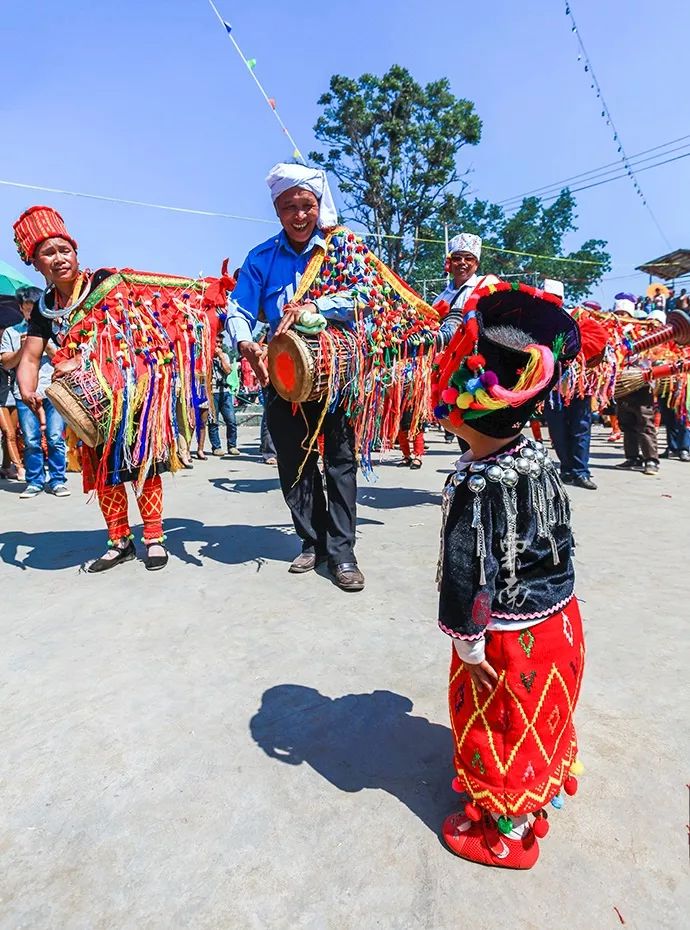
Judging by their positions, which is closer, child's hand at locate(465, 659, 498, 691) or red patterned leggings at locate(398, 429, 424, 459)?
child's hand at locate(465, 659, 498, 691)

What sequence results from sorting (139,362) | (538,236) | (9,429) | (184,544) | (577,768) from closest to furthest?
(577,768), (139,362), (184,544), (9,429), (538,236)

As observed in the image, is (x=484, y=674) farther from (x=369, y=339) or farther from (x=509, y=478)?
(x=369, y=339)

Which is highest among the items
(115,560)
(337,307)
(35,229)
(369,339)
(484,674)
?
(35,229)

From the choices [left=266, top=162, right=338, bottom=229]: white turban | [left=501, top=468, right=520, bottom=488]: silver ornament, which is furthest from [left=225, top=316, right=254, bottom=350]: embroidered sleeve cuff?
[left=501, top=468, right=520, bottom=488]: silver ornament

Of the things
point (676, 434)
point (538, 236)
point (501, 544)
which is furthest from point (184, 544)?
point (538, 236)

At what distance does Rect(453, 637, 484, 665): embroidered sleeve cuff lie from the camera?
4.76 ft

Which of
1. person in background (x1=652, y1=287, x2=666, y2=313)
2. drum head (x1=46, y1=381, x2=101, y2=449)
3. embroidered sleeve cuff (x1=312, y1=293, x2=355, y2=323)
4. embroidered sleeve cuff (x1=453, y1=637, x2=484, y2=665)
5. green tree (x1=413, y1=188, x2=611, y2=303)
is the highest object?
green tree (x1=413, y1=188, x2=611, y2=303)

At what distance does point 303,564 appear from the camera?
348 cm

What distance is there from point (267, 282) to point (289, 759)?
7.99ft

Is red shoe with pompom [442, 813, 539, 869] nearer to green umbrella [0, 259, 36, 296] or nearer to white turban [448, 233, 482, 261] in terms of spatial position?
white turban [448, 233, 482, 261]

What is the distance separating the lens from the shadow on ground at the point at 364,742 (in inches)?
67.3

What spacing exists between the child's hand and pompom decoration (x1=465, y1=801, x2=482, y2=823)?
287 millimetres

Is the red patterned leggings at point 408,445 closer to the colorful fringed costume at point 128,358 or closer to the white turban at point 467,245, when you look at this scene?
the white turban at point 467,245

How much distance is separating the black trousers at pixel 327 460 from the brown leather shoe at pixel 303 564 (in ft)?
0.43
